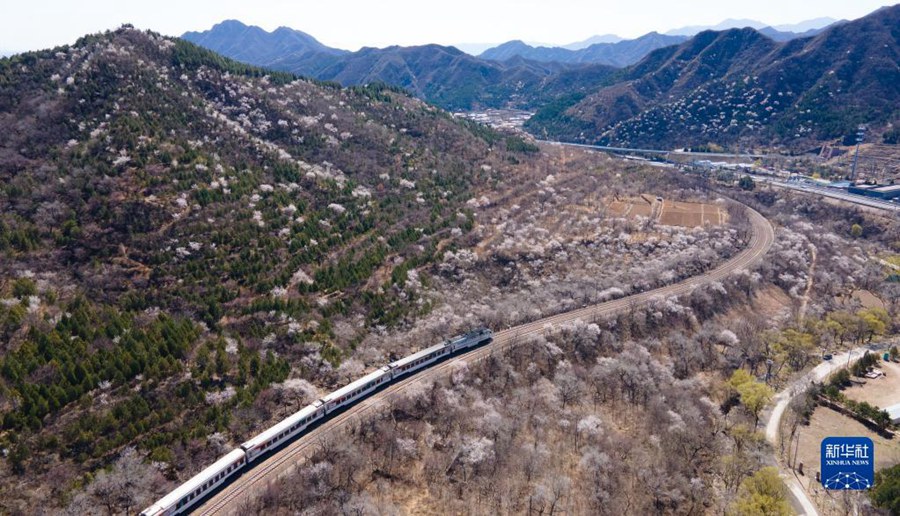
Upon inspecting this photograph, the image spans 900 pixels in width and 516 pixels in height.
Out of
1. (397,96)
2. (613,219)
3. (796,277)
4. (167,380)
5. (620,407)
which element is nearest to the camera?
(167,380)

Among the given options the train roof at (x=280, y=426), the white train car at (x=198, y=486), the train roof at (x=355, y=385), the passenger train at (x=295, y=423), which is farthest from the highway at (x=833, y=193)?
the white train car at (x=198, y=486)

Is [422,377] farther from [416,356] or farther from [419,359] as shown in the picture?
[416,356]

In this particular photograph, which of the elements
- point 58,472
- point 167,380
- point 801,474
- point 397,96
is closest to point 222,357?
point 167,380

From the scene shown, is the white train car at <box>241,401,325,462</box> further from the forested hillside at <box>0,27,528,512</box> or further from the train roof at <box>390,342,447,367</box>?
the train roof at <box>390,342,447,367</box>

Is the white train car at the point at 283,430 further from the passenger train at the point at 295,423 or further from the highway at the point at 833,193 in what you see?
the highway at the point at 833,193

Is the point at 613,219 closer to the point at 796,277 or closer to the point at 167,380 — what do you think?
the point at 796,277

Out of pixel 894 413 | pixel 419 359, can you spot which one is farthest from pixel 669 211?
pixel 419 359

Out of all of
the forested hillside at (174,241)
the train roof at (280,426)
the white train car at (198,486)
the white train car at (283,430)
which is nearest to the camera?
the white train car at (198,486)

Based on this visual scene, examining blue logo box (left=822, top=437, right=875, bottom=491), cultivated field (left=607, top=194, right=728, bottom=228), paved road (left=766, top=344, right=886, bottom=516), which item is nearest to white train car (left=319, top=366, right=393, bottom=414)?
blue logo box (left=822, top=437, right=875, bottom=491)
